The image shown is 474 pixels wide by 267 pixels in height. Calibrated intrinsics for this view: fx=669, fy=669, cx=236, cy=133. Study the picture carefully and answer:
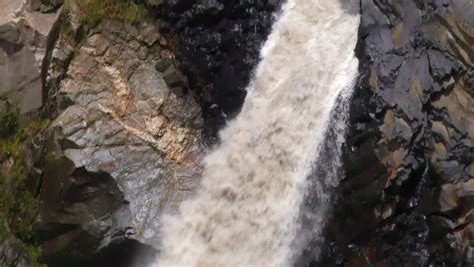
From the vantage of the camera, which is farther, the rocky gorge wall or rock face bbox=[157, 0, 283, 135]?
rock face bbox=[157, 0, 283, 135]

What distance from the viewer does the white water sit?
6.35 metres

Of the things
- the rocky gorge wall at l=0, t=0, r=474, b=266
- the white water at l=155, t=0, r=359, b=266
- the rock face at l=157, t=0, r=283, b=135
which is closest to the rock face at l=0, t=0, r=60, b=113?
the rocky gorge wall at l=0, t=0, r=474, b=266

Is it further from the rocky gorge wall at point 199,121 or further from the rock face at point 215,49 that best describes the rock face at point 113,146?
the rock face at point 215,49

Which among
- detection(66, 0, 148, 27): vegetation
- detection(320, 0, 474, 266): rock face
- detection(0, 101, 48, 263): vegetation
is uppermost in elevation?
detection(66, 0, 148, 27): vegetation

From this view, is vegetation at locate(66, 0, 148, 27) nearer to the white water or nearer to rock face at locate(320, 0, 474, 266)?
the white water

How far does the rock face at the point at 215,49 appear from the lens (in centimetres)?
705

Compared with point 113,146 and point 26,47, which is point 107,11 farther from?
point 113,146

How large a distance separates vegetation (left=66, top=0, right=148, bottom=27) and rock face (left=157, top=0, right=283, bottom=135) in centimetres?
27

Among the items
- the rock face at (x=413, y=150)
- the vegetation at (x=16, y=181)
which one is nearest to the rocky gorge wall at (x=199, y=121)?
the rock face at (x=413, y=150)

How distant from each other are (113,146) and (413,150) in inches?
111

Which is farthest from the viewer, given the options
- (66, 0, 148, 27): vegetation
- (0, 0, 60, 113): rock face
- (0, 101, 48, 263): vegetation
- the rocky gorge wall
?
(0, 0, 60, 113): rock face

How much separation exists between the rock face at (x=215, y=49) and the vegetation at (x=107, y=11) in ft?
0.89

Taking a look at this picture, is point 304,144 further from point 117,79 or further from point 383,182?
point 117,79

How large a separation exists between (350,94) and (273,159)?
0.98m
